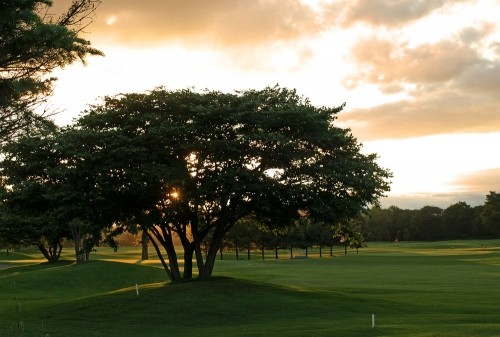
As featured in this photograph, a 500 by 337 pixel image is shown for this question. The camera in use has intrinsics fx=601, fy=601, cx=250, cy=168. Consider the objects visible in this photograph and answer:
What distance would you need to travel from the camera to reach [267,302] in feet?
105

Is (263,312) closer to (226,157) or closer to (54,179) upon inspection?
(226,157)

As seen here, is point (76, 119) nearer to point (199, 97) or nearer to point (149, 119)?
point (149, 119)

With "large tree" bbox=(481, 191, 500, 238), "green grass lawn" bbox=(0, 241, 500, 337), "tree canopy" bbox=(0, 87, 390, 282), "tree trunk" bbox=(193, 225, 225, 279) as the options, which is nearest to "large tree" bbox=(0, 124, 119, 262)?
"tree canopy" bbox=(0, 87, 390, 282)

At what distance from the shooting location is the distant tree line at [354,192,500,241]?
18262cm

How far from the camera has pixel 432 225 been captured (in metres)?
188

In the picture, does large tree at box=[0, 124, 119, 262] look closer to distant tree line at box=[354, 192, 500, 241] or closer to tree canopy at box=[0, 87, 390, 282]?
tree canopy at box=[0, 87, 390, 282]

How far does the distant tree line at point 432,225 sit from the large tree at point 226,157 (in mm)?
146308

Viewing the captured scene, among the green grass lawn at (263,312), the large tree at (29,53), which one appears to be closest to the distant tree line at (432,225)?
the green grass lawn at (263,312)

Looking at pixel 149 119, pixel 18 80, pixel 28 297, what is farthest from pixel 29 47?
pixel 28 297

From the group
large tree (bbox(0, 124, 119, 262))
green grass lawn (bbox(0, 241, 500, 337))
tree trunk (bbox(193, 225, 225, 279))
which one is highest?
large tree (bbox(0, 124, 119, 262))

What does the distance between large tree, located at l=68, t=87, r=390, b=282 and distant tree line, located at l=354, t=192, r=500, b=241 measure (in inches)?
5760

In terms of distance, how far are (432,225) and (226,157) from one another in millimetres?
165457

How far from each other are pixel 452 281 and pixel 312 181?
2085cm

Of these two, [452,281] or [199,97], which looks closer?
[199,97]
